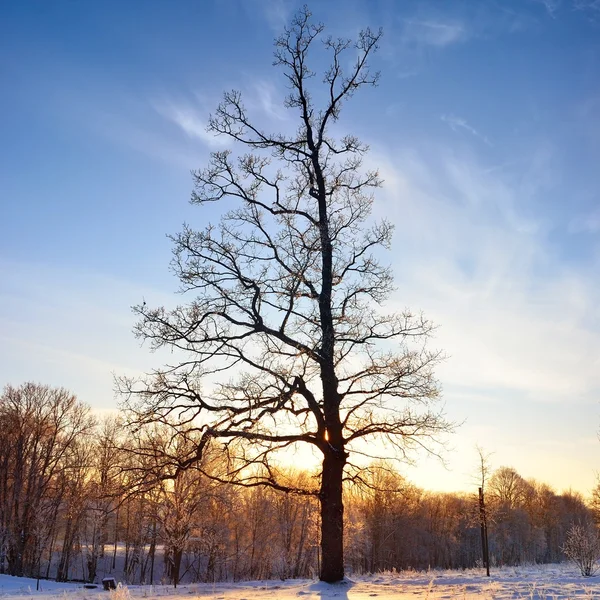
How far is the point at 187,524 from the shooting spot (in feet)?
84.8

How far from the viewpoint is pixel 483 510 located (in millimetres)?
24469

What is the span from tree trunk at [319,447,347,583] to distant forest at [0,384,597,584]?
1587 millimetres

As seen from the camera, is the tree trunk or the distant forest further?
the distant forest

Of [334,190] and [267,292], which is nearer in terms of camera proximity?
[267,292]

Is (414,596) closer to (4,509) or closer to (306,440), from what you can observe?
(306,440)

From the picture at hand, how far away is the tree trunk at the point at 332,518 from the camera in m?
14.6

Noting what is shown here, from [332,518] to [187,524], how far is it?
13527mm

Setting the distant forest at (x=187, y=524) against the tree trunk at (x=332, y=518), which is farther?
the distant forest at (x=187, y=524)

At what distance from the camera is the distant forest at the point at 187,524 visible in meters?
34.2

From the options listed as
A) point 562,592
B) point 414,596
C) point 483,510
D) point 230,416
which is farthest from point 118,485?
point 483,510

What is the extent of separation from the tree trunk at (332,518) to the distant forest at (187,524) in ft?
5.21

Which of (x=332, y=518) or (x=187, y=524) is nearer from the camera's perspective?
(x=332, y=518)

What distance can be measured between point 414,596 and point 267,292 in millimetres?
8329

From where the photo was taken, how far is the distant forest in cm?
3416
